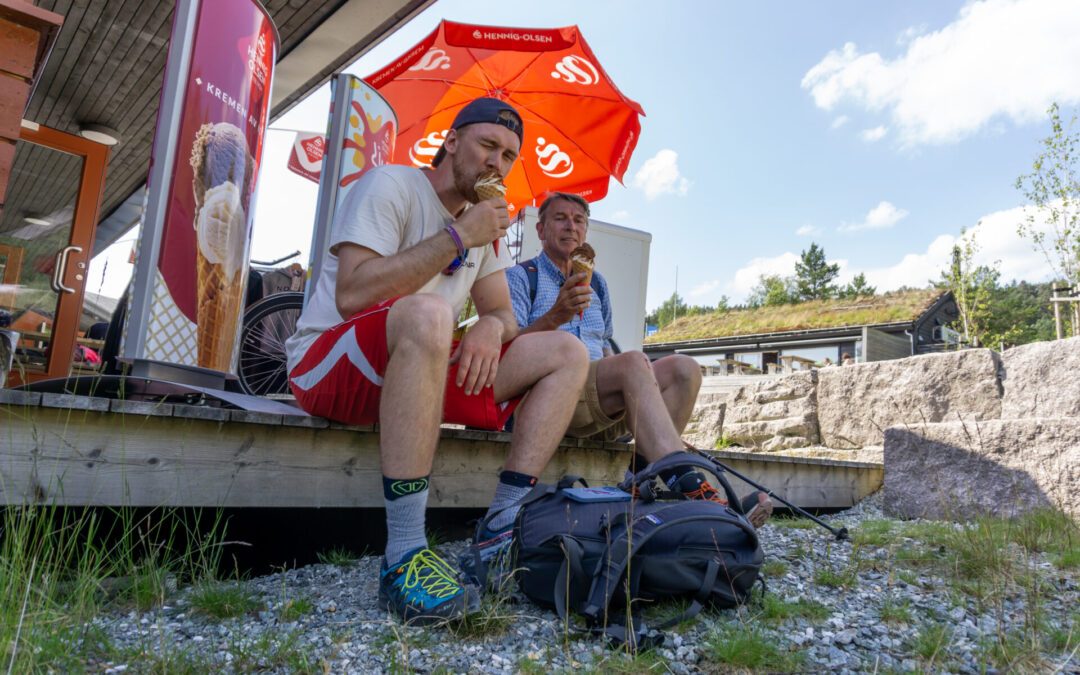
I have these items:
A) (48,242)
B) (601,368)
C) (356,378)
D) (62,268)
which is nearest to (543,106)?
→ (62,268)

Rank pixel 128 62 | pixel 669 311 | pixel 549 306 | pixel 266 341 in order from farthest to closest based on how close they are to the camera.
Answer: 1. pixel 669 311
2. pixel 128 62
3. pixel 266 341
4. pixel 549 306

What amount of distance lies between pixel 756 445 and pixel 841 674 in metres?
4.73

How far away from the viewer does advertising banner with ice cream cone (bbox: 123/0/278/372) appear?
2611mm

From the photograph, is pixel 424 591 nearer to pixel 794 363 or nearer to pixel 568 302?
pixel 568 302

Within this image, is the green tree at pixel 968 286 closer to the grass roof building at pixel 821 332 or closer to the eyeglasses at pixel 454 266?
the grass roof building at pixel 821 332

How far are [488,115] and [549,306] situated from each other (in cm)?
103

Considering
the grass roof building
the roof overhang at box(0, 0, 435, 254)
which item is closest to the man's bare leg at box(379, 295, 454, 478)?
the roof overhang at box(0, 0, 435, 254)

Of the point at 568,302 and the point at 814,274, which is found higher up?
the point at 814,274

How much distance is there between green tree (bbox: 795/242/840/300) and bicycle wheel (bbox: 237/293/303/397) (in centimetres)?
6647

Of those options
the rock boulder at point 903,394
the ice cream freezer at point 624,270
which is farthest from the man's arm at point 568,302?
the ice cream freezer at point 624,270

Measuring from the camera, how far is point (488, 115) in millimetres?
2270

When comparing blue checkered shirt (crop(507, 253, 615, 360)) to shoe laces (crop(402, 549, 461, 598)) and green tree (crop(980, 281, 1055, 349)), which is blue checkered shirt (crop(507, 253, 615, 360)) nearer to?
shoe laces (crop(402, 549, 461, 598))

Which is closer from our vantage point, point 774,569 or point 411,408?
point 411,408

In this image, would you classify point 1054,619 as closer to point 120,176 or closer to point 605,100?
point 605,100
